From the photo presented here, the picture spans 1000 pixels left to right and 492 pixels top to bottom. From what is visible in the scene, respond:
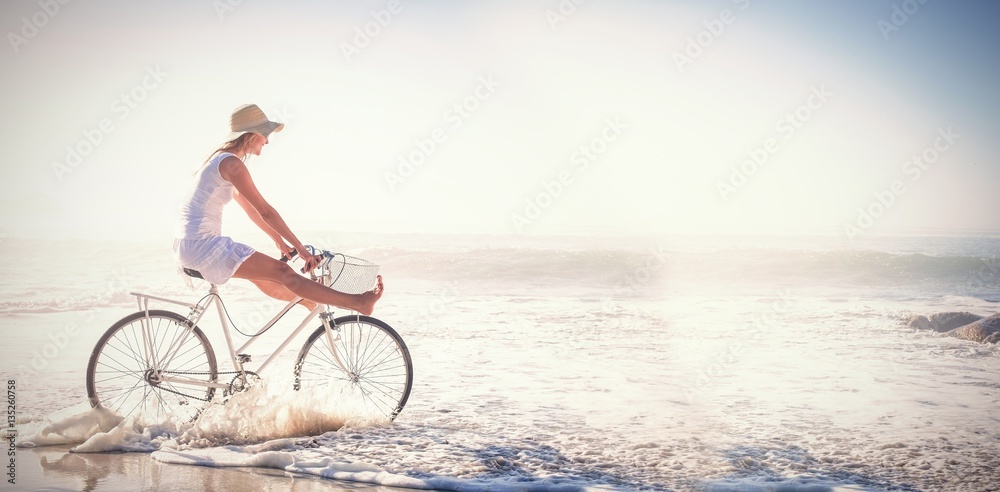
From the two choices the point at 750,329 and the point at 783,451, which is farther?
the point at 750,329

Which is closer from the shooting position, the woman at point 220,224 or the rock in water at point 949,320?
the woman at point 220,224

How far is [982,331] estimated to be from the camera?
9.15 metres

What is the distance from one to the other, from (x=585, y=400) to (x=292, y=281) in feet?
8.97

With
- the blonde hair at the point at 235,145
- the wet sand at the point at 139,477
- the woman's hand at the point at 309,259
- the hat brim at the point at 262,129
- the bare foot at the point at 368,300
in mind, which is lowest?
the wet sand at the point at 139,477

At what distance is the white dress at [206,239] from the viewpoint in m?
4.09

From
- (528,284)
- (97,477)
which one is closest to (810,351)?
(97,477)

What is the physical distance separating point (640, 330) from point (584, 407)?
431 centimetres

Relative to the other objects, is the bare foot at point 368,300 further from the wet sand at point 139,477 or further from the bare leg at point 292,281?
the wet sand at point 139,477

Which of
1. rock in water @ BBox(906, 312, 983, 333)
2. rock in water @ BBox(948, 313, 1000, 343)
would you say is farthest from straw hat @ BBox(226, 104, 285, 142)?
rock in water @ BBox(906, 312, 983, 333)

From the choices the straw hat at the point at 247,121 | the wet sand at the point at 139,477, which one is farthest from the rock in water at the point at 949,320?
the straw hat at the point at 247,121

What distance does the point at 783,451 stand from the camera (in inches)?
176

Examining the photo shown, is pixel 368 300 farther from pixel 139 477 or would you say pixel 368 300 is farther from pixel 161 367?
pixel 139 477

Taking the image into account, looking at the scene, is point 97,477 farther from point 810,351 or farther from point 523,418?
point 810,351

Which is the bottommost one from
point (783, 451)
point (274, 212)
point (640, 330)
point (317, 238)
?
point (783, 451)
